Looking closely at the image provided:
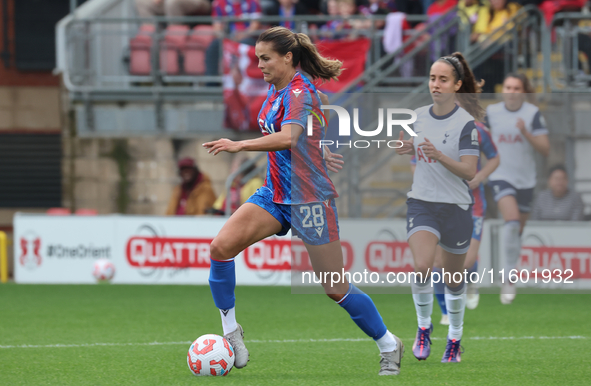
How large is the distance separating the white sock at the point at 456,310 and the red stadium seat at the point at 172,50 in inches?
364

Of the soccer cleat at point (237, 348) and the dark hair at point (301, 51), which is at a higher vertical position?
the dark hair at point (301, 51)

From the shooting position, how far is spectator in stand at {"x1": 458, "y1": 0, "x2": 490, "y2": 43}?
1331 cm

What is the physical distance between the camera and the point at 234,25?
14.4 m

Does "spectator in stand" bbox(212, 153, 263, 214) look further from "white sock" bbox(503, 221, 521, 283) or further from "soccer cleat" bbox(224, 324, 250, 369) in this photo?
"soccer cleat" bbox(224, 324, 250, 369)

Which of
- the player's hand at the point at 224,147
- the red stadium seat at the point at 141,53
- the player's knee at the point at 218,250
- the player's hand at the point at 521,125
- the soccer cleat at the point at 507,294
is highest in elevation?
the red stadium seat at the point at 141,53

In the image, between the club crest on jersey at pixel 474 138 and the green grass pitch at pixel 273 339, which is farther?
the club crest on jersey at pixel 474 138

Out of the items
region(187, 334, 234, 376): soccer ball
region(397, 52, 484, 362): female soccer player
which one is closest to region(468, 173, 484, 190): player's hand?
region(397, 52, 484, 362): female soccer player

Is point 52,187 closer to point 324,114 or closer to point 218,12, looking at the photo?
point 218,12

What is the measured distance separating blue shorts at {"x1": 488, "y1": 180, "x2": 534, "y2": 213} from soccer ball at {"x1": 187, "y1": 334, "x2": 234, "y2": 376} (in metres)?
4.85

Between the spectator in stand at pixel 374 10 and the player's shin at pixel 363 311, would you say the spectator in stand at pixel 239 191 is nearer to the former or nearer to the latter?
the spectator in stand at pixel 374 10

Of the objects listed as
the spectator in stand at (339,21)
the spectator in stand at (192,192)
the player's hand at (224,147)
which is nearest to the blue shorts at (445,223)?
the player's hand at (224,147)

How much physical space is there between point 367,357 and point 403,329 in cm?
163

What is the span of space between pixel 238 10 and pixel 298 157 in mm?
9691

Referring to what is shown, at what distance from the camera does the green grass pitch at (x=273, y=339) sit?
18.0 ft
